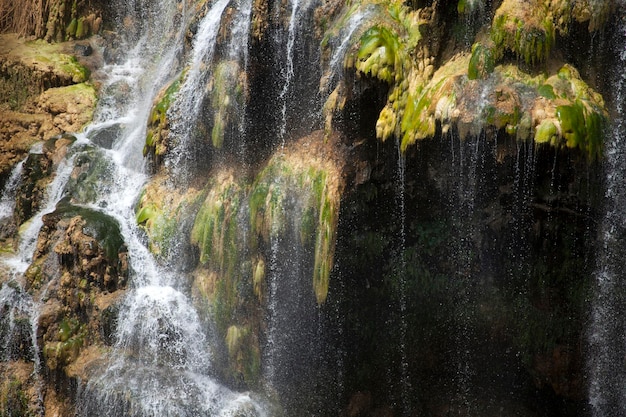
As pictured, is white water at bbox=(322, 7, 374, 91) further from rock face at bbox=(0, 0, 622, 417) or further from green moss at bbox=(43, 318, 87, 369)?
green moss at bbox=(43, 318, 87, 369)

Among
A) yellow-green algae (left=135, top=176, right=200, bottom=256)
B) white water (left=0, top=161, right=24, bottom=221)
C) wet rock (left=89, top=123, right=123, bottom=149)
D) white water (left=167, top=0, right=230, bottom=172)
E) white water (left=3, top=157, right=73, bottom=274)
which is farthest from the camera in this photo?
wet rock (left=89, top=123, right=123, bottom=149)

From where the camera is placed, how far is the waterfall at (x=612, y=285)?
7727 millimetres

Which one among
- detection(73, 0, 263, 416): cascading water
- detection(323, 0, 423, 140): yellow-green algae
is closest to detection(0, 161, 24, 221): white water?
detection(73, 0, 263, 416): cascading water

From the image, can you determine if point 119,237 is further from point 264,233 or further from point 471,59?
point 471,59

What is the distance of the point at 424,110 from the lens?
7965mm

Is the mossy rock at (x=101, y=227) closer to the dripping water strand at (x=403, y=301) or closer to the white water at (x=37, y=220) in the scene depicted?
the white water at (x=37, y=220)

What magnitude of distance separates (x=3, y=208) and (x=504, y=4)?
9.52 metres

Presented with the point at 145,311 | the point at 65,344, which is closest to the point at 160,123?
the point at 145,311

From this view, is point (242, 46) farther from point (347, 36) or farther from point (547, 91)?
point (547, 91)

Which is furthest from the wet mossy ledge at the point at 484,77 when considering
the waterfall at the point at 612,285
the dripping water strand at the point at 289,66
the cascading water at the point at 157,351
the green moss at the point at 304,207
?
the cascading water at the point at 157,351

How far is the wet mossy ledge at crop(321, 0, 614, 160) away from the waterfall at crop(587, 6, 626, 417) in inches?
10.8

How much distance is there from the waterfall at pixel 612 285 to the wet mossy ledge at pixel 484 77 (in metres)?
0.27

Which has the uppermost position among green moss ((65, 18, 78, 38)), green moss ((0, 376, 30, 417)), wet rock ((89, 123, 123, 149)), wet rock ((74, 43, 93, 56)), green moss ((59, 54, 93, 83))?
green moss ((65, 18, 78, 38))

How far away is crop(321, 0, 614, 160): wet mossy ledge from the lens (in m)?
7.39
